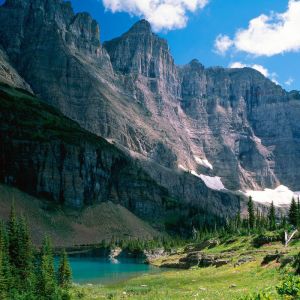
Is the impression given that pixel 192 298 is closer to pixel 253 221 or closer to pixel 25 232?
pixel 25 232

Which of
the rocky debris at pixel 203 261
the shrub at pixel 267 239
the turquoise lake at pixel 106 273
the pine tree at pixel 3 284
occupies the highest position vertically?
the shrub at pixel 267 239

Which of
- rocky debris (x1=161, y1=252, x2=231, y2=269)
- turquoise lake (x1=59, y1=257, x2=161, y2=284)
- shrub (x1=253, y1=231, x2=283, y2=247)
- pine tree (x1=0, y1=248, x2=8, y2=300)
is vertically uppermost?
shrub (x1=253, y1=231, x2=283, y2=247)

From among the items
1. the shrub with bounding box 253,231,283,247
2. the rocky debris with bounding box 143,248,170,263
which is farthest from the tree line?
the rocky debris with bounding box 143,248,170,263

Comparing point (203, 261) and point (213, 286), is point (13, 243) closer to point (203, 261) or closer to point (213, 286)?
point (213, 286)

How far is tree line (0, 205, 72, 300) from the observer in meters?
56.8

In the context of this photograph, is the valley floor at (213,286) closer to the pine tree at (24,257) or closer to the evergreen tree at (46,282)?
the evergreen tree at (46,282)

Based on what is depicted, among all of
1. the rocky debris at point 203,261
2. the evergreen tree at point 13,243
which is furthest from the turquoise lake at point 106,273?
the evergreen tree at point 13,243

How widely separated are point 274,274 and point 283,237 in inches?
1828

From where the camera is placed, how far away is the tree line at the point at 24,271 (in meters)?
56.8

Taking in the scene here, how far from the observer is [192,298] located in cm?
4806

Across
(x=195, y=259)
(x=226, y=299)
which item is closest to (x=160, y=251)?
(x=195, y=259)

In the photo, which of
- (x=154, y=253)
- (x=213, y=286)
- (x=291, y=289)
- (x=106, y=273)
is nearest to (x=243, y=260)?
(x=213, y=286)

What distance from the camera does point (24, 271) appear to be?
66625mm

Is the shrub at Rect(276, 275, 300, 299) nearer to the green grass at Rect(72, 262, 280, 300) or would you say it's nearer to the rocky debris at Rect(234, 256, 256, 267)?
the green grass at Rect(72, 262, 280, 300)
